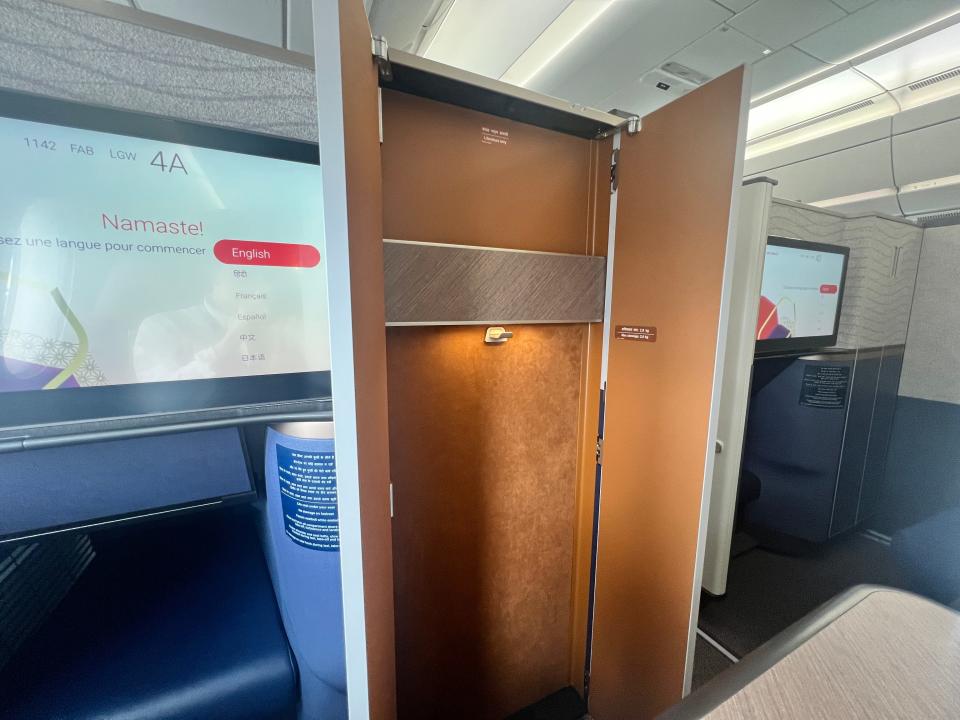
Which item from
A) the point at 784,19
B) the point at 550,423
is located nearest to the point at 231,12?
the point at 550,423

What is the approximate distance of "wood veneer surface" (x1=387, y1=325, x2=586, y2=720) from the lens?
108 cm

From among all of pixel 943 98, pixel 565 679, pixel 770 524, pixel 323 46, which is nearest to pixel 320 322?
pixel 323 46

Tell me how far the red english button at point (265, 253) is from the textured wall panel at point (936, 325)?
143 inches

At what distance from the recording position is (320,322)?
65 centimetres

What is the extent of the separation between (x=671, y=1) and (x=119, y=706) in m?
3.10

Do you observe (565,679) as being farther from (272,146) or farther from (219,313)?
(272,146)

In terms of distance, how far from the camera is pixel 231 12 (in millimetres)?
2232

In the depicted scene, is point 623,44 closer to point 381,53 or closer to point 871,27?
point 871,27

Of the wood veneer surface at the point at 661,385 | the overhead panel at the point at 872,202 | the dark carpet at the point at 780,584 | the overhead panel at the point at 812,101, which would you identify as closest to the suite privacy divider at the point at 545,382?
the wood veneer surface at the point at 661,385

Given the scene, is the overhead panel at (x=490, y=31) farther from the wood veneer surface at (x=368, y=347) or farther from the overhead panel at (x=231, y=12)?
the wood veneer surface at (x=368, y=347)

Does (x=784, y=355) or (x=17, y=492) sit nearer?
(x=17, y=492)

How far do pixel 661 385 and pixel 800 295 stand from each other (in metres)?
1.52

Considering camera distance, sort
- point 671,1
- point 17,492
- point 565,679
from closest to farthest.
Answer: point 17,492, point 565,679, point 671,1

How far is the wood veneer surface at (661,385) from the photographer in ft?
2.93
